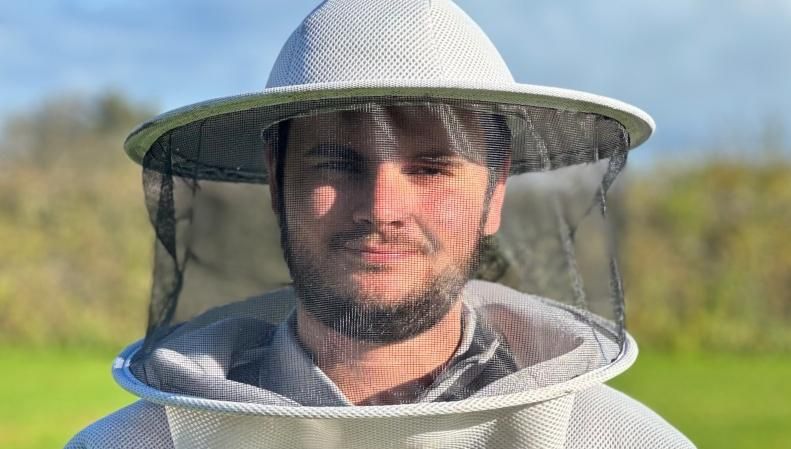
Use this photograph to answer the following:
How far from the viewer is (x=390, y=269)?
1.95 m

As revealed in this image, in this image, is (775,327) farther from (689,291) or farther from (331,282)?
(331,282)

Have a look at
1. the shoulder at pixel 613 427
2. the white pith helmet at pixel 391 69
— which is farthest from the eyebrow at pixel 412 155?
the shoulder at pixel 613 427

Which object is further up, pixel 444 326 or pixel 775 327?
pixel 444 326

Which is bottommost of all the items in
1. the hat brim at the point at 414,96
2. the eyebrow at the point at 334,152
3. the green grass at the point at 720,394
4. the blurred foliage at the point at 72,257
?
the green grass at the point at 720,394

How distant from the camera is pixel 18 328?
42.9 ft

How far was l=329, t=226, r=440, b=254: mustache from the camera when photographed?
191 centimetres

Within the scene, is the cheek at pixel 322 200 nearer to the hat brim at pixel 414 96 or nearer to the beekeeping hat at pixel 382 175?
the beekeeping hat at pixel 382 175

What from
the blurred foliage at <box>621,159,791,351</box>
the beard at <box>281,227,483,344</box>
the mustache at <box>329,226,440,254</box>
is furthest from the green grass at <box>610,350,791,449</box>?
the mustache at <box>329,226,440,254</box>

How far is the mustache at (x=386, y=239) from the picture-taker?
6.26ft

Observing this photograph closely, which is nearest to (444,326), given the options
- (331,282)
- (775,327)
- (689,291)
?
(331,282)

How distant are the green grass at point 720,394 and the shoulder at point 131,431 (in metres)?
6.07

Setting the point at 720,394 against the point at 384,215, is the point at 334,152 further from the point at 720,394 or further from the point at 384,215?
the point at 720,394

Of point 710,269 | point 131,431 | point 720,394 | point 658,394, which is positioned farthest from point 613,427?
point 710,269

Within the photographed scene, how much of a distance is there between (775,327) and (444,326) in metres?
12.2
